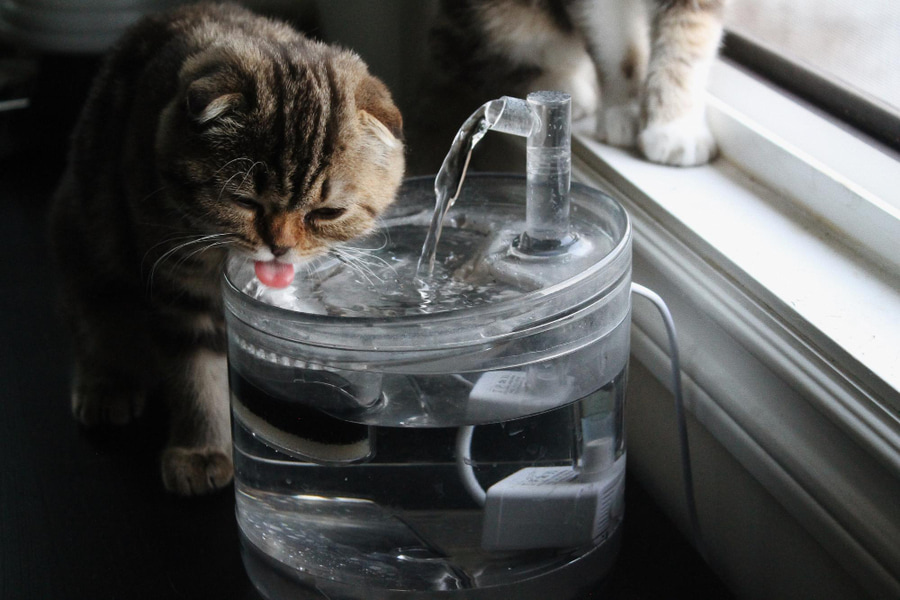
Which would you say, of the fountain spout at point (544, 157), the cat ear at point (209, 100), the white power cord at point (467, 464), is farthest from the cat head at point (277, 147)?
the white power cord at point (467, 464)

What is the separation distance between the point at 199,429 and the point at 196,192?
0.29 metres

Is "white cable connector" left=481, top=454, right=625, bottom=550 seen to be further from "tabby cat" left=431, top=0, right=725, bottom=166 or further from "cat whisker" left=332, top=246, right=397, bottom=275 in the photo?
"tabby cat" left=431, top=0, right=725, bottom=166

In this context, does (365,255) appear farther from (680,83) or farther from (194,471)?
(680,83)

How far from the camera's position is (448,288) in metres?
0.88

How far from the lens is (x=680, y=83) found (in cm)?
117

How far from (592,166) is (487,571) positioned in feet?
1.78

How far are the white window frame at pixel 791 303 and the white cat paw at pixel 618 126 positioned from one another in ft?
0.12

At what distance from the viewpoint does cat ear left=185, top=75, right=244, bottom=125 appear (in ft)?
2.88

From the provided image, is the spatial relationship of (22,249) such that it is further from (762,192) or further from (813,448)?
(813,448)

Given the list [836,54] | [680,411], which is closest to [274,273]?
[680,411]

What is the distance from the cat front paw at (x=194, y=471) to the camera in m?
1.02

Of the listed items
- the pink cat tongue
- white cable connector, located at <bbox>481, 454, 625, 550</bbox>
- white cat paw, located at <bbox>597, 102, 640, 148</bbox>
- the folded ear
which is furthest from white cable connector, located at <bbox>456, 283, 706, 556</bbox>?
white cat paw, located at <bbox>597, 102, 640, 148</bbox>

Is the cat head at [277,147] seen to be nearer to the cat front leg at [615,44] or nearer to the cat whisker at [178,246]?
the cat whisker at [178,246]

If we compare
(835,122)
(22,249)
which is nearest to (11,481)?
(22,249)
